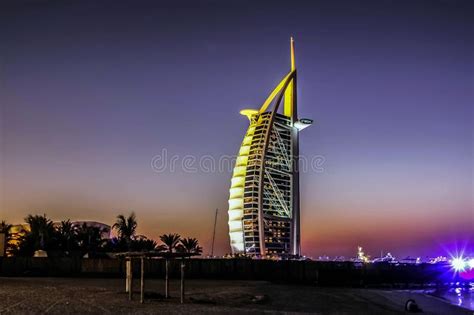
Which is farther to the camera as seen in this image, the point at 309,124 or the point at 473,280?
the point at 309,124

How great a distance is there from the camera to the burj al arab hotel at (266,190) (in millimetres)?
116312

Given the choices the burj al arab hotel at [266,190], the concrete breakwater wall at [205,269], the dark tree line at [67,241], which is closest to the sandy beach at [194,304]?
the concrete breakwater wall at [205,269]

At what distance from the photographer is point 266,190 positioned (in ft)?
392

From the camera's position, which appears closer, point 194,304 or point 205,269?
point 194,304

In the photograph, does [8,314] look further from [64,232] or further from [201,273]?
[64,232]

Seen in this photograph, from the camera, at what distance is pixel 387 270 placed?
6003 cm

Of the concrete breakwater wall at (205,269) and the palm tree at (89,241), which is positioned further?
the palm tree at (89,241)

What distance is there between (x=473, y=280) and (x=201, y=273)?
34203 millimetres

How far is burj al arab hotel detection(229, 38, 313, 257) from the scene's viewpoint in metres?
116

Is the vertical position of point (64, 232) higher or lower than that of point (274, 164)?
lower

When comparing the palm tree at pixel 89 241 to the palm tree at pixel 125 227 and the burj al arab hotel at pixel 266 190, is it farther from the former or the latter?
the burj al arab hotel at pixel 266 190

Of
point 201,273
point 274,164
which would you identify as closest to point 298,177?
point 274,164

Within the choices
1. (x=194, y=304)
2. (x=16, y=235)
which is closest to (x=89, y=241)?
(x=16, y=235)

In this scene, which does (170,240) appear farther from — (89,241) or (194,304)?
(194,304)
